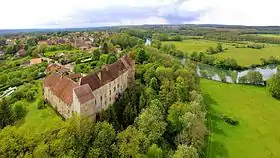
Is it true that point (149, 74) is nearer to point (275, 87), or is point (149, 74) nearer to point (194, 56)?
point (275, 87)

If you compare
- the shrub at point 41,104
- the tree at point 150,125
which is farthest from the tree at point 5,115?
the tree at point 150,125

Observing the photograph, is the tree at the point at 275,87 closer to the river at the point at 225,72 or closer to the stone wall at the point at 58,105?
the river at the point at 225,72

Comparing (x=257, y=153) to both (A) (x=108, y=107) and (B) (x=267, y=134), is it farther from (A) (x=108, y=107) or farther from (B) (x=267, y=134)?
(A) (x=108, y=107)

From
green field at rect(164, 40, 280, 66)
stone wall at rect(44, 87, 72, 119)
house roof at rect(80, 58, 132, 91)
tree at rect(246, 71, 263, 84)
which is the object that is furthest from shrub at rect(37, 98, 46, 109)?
green field at rect(164, 40, 280, 66)

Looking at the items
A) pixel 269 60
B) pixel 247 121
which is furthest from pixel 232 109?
pixel 269 60

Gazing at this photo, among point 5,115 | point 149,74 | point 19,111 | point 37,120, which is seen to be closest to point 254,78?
point 149,74

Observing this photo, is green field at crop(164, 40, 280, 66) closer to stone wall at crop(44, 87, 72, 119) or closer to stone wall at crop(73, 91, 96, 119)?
stone wall at crop(44, 87, 72, 119)
